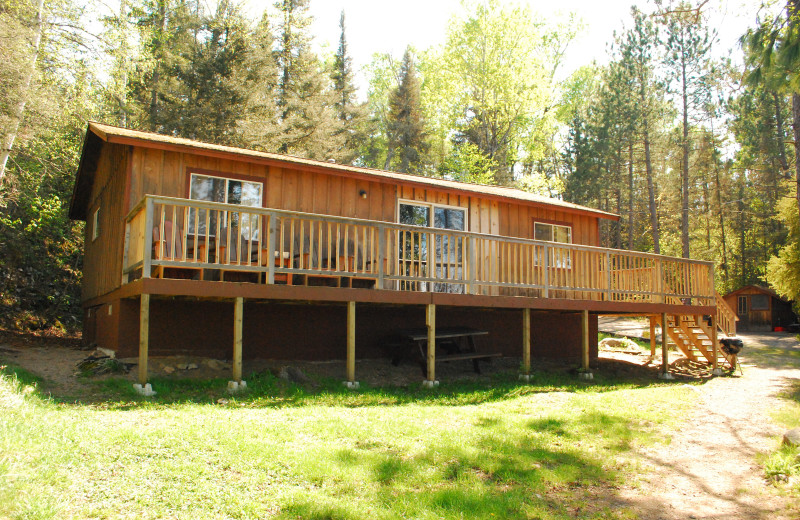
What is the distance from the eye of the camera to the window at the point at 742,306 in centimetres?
3083

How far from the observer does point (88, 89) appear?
1678 cm

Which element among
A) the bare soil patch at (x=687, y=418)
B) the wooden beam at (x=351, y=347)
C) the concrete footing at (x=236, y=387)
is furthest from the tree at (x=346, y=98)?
the concrete footing at (x=236, y=387)

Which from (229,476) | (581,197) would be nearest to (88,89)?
(229,476)

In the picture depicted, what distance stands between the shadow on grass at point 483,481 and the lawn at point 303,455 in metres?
A: 0.02

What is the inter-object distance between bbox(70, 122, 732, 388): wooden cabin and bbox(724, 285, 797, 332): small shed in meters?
19.2

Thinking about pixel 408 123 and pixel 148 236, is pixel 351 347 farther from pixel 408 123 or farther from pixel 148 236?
pixel 408 123

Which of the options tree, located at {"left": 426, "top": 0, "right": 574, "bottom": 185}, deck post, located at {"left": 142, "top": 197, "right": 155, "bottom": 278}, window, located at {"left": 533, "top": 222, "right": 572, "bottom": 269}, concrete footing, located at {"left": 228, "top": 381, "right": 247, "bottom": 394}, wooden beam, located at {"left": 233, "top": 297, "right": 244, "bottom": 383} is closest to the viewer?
deck post, located at {"left": 142, "top": 197, "right": 155, "bottom": 278}

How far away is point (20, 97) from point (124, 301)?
733cm

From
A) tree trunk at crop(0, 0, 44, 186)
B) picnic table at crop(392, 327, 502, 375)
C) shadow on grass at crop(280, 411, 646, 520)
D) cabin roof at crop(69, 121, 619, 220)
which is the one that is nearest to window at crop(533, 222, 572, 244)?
cabin roof at crop(69, 121, 619, 220)

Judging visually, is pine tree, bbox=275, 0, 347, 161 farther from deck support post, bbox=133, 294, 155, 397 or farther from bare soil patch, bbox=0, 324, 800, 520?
deck support post, bbox=133, 294, 155, 397

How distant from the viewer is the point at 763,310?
2980cm

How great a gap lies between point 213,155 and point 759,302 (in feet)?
97.4

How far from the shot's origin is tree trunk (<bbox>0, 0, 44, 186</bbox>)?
13.8 m

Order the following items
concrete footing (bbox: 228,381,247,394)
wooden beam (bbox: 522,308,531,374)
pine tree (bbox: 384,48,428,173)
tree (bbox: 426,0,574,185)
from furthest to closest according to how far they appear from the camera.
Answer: pine tree (bbox: 384,48,428,173)
tree (bbox: 426,0,574,185)
wooden beam (bbox: 522,308,531,374)
concrete footing (bbox: 228,381,247,394)
